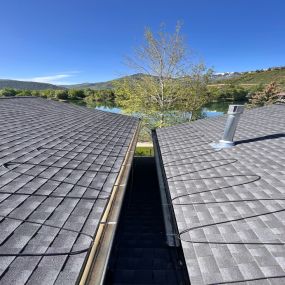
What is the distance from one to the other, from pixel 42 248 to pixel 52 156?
3372 mm

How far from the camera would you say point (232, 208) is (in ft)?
14.1

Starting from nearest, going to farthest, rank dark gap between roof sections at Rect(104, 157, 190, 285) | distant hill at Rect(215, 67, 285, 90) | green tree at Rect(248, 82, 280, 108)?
dark gap between roof sections at Rect(104, 157, 190, 285) → green tree at Rect(248, 82, 280, 108) → distant hill at Rect(215, 67, 285, 90)

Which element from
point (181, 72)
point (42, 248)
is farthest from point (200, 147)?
point (181, 72)

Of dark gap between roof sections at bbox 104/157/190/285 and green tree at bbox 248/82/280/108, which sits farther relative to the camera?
green tree at bbox 248/82/280/108

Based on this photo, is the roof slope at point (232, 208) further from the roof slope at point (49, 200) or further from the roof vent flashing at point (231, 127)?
the roof slope at point (49, 200)

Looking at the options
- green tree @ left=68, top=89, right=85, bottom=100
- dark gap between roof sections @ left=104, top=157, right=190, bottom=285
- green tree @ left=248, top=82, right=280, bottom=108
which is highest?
dark gap between roof sections @ left=104, top=157, right=190, bottom=285

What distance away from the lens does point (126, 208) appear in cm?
919

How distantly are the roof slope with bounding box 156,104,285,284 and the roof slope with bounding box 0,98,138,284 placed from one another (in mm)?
1352

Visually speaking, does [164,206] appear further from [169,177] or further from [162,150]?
[162,150]

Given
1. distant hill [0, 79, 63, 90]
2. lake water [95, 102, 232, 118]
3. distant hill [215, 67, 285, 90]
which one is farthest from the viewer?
distant hill [0, 79, 63, 90]

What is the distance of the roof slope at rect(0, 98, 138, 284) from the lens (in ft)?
8.79

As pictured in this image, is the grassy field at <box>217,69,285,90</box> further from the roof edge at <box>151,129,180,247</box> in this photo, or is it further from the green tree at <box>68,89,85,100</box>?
the roof edge at <box>151,129,180,247</box>

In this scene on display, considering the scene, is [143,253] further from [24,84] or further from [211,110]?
[24,84]

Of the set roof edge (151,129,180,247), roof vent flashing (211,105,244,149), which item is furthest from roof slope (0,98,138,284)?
roof vent flashing (211,105,244,149)
